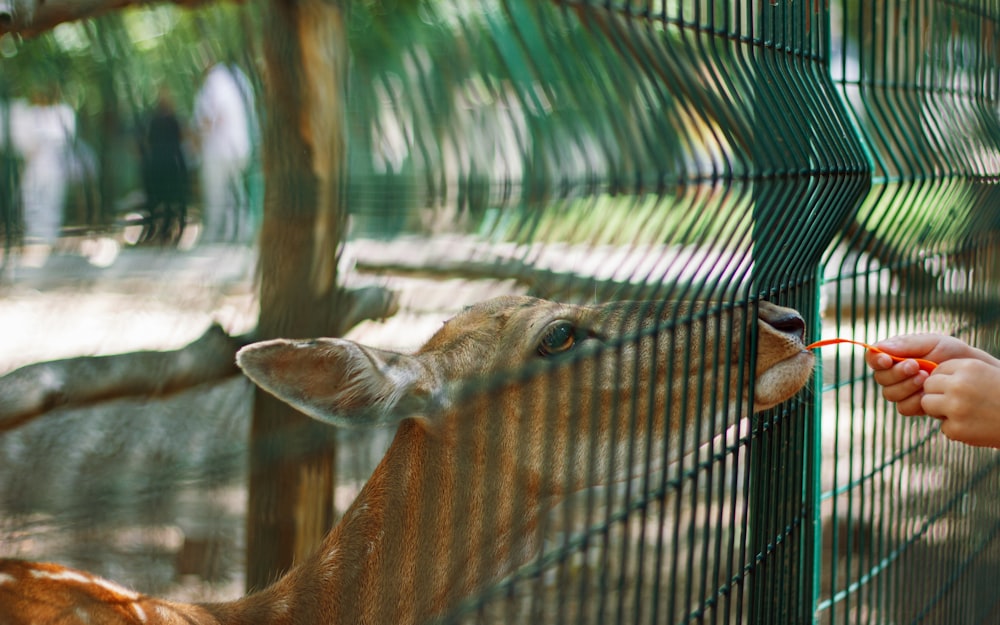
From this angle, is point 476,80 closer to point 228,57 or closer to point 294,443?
point 228,57

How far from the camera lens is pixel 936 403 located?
2693mm

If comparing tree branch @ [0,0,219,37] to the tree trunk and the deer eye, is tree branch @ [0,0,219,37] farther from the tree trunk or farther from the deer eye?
the deer eye

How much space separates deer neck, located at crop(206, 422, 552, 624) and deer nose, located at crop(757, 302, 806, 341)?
0.75m

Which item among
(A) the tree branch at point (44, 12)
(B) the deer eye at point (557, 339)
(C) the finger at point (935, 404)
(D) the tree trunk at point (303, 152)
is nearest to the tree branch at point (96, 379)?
(D) the tree trunk at point (303, 152)

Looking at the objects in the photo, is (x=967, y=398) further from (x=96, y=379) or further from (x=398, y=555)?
(x=96, y=379)

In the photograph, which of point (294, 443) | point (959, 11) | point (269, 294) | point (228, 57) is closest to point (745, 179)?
point (269, 294)

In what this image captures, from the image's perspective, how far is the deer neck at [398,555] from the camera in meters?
2.82

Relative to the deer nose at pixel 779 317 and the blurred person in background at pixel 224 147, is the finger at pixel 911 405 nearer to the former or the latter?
the deer nose at pixel 779 317

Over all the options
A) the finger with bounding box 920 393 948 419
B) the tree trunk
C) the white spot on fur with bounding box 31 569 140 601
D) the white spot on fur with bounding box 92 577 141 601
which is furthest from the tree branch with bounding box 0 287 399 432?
the finger with bounding box 920 393 948 419

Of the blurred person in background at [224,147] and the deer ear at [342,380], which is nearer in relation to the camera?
the blurred person in background at [224,147]

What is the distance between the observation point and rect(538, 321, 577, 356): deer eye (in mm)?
2873

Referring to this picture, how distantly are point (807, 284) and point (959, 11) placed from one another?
1.89m

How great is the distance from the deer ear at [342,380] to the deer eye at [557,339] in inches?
14.0

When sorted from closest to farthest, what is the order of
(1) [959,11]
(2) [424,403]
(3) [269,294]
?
(3) [269,294] → (2) [424,403] → (1) [959,11]
